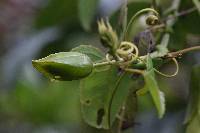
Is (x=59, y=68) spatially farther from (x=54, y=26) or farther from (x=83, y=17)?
(x=54, y=26)

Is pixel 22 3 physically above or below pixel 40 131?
above

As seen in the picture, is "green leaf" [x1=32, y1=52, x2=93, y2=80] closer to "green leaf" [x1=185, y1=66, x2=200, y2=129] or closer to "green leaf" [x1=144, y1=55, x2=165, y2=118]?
"green leaf" [x1=144, y1=55, x2=165, y2=118]

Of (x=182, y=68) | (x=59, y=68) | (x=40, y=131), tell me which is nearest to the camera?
(x=59, y=68)

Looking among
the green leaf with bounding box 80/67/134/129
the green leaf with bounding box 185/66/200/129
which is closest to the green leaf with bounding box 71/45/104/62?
the green leaf with bounding box 80/67/134/129

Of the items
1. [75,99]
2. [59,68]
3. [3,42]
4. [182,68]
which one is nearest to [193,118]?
[59,68]

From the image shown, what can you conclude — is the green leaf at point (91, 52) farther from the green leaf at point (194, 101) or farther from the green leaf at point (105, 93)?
the green leaf at point (194, 101)
